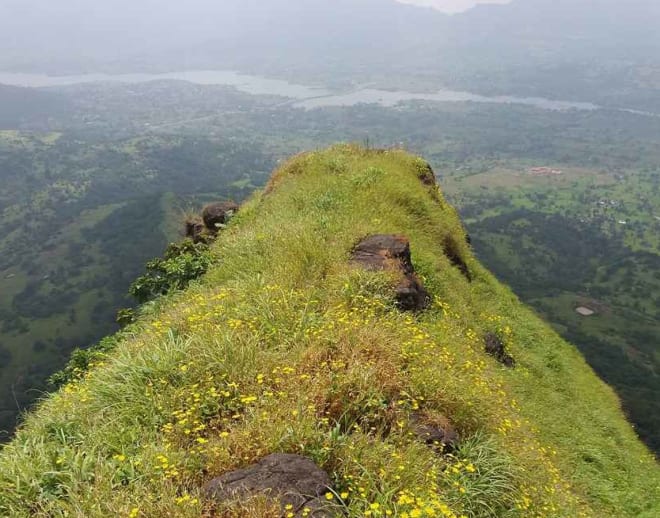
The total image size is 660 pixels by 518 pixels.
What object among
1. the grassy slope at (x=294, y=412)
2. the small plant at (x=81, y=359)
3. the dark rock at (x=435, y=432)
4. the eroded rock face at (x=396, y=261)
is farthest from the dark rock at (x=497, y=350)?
the small plant at (x=81, y=359)

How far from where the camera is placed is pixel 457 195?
180 m

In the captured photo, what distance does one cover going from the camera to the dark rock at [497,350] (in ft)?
39.2

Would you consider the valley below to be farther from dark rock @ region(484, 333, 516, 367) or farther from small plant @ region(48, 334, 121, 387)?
small plant @ region(48, 334, 121, 387)

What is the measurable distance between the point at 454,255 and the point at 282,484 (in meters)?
12.7

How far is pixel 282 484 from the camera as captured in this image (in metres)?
4.30

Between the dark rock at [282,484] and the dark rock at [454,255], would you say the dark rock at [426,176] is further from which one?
the dark rock at [282,484]

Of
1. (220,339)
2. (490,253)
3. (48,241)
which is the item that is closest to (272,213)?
(220,339)

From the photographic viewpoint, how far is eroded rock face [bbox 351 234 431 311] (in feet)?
30.5

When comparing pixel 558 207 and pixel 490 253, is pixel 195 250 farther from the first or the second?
pixel 558 207

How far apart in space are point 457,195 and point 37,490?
605ft

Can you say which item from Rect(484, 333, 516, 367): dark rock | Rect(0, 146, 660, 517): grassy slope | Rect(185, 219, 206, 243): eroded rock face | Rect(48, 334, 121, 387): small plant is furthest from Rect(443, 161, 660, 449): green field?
Rect(48, 334, 121, 387): small plant

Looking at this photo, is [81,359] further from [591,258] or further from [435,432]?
[591,258]

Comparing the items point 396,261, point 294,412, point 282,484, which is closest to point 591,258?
point 396,261

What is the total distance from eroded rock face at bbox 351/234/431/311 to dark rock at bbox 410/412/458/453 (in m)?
3.20
